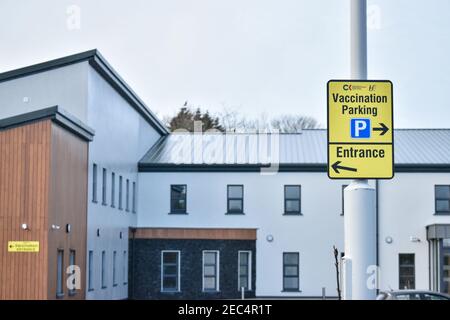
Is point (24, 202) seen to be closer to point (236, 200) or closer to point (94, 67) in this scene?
point (94, 67)

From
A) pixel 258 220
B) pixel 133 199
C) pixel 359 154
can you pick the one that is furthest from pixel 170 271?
pixel 359 154

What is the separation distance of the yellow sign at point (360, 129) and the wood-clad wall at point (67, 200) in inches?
805

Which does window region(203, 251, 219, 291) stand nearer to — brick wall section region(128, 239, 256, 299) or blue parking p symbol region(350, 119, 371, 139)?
brick wall section region(128, 239, 256, 299)

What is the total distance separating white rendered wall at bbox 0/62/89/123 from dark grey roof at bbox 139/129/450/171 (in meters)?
12.8

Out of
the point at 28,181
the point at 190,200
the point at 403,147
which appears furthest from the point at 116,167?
the point at 403,147

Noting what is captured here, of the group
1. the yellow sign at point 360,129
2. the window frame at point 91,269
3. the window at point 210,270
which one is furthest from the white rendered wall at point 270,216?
the yellow sign at point 360,129

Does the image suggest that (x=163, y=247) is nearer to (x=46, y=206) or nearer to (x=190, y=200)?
(x=190, y=200)

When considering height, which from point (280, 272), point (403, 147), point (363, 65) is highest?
point (403, 147)

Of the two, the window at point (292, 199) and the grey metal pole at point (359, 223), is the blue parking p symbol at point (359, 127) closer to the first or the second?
the grey metal pole at point (359, 223)

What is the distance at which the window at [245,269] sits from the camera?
4197 centimetres

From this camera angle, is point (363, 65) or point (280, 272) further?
point (280, 272)
